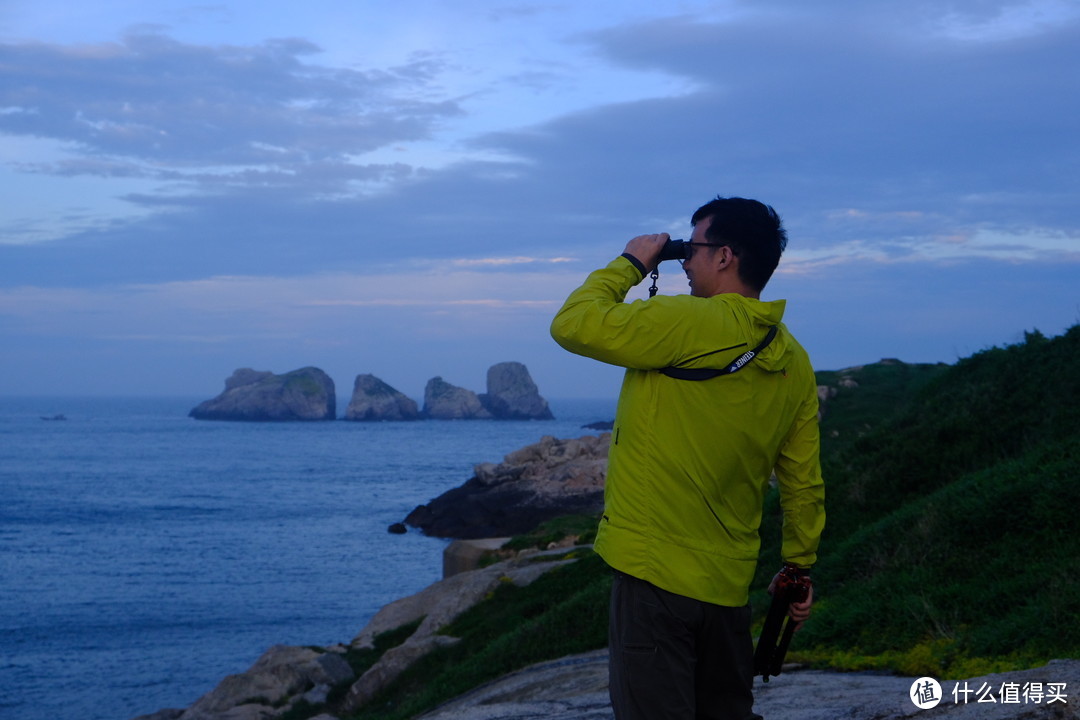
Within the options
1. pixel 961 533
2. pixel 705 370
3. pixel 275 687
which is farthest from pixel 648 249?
pixel 275 687

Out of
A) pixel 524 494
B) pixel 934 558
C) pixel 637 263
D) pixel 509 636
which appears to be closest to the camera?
pixel 637 263

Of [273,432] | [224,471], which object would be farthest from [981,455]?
[273,432]

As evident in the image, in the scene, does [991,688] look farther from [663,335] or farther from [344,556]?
[344,556]

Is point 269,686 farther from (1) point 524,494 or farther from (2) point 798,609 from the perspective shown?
(1) point 524,494

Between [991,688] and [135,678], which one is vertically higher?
[991,688]

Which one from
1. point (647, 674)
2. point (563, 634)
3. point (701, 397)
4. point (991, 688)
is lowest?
point (563, 634)

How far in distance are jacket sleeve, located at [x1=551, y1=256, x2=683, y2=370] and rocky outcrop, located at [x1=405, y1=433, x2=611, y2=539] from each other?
3955cm

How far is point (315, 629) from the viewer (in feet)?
111

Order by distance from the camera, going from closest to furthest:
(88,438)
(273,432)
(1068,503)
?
(1068,503), (88,438), (273,432)

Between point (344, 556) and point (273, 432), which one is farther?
point (273, 432)

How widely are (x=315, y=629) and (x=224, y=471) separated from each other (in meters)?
68.9

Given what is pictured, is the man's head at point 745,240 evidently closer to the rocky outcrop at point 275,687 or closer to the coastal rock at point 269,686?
the rocky outcrop at point 275,687

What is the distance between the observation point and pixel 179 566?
46469 mm

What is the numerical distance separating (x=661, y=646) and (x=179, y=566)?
4774 centimetres
